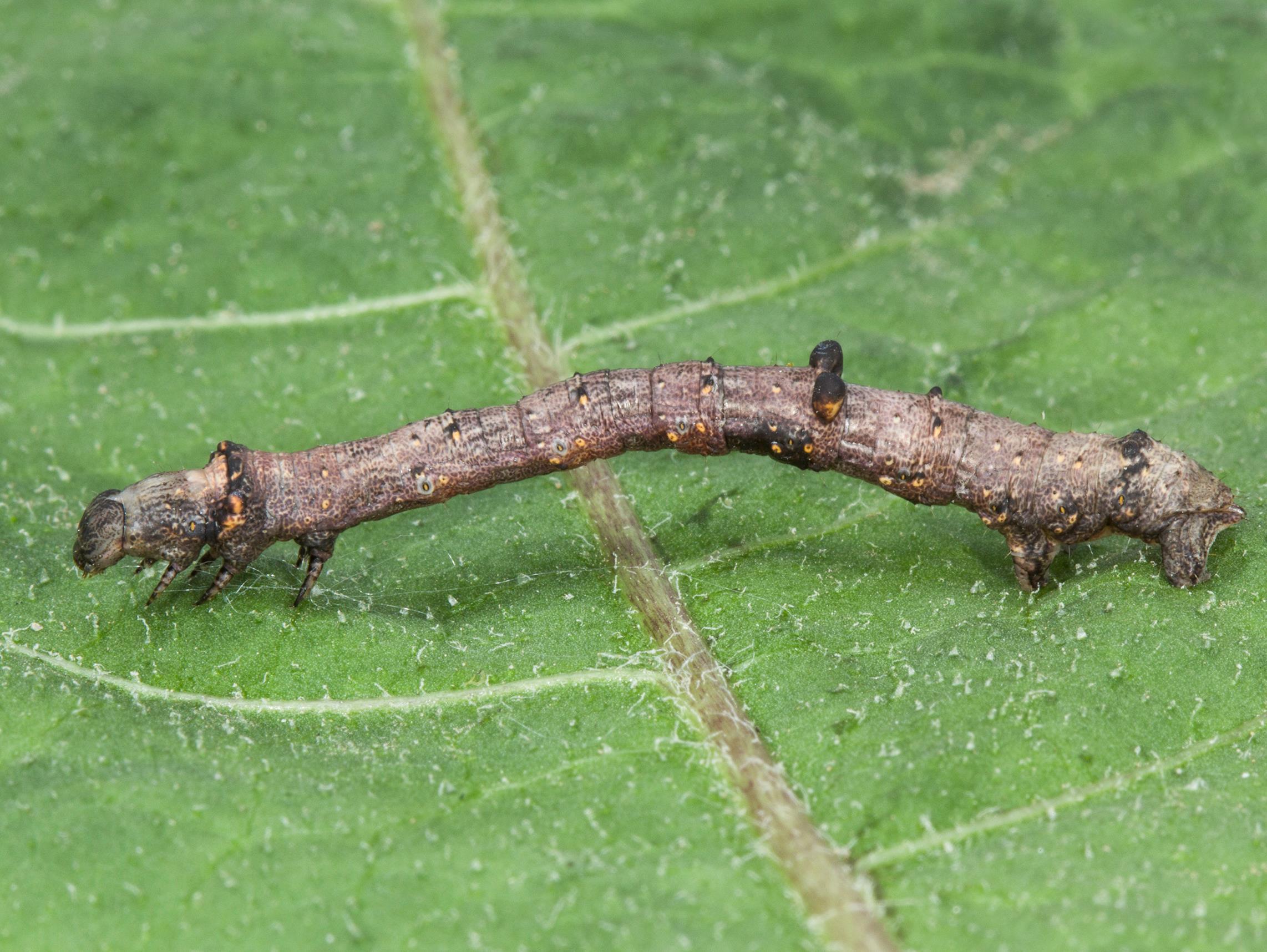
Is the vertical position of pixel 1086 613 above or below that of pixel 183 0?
below

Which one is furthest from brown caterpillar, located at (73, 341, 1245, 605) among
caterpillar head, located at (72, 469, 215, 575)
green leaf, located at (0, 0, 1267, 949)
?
green leaf, located at (0, 0, 1267, 949)

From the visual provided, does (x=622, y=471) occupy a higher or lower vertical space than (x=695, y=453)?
lower

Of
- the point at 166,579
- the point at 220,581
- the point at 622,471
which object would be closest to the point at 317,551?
the point at 220,581

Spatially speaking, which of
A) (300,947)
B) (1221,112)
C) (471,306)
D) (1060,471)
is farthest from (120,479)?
(1221,112)

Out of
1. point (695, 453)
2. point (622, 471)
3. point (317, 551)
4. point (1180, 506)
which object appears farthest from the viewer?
point (622, 471)

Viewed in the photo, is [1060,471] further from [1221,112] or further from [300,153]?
[300,153]

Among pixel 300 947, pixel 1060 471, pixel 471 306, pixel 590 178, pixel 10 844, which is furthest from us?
pixel 590 178

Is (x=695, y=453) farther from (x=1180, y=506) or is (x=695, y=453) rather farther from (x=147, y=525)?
(x=147, y=525)

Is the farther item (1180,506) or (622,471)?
(622,471)
